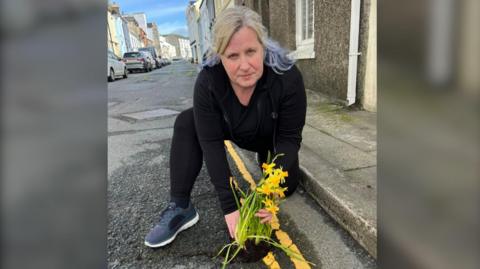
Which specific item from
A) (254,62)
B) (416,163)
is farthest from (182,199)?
(416,163)

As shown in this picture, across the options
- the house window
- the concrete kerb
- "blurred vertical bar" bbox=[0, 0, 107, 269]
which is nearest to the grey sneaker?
the concrete kerb

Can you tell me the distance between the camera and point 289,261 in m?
2.04

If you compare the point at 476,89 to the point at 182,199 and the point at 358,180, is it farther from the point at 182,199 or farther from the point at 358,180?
the point at 358,180

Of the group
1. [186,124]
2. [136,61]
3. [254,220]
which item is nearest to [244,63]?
[186,124]

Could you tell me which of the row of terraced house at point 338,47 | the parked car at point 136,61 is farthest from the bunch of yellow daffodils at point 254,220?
the parked car at point 136,61

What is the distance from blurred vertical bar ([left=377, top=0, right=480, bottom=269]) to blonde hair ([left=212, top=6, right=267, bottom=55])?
4.84 ft

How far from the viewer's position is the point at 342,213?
2301mm

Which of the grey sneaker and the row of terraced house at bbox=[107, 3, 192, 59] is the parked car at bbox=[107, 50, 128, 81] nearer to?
the row of terraced house at bbox=[107, 3, 192, 59]

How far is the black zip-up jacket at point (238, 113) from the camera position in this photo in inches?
84.1

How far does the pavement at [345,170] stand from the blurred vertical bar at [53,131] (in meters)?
1.86

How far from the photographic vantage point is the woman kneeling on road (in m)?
2.00

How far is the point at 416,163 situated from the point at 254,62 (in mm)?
1592

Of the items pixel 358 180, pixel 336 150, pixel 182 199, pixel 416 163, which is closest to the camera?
pixel 416 163

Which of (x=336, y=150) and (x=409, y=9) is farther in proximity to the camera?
(x=336, y=150)
